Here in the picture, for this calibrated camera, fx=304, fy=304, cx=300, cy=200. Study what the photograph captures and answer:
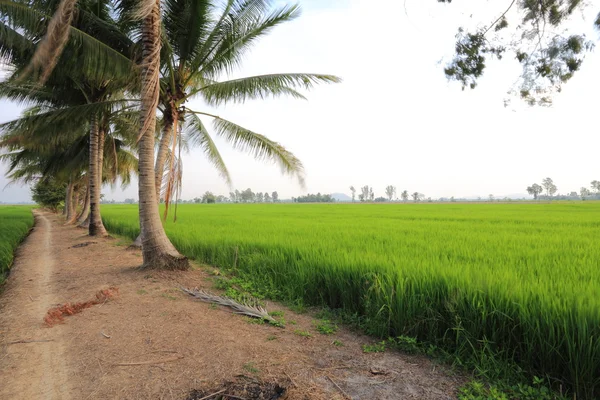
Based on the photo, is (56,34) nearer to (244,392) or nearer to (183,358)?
(183,358)

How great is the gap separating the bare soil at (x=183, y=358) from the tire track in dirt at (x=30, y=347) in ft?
0.03

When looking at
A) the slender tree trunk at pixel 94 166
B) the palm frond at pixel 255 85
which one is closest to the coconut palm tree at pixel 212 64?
the palm frond at pixel 255 85

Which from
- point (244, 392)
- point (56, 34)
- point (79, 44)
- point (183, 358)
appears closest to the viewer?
point (244, 392)

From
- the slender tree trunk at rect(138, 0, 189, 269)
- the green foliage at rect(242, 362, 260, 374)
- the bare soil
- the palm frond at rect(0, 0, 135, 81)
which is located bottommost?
the bare soil

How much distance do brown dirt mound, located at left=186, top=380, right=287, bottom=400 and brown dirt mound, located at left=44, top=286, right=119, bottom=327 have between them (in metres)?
2.40

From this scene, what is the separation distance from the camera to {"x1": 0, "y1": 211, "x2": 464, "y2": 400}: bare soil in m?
2.07

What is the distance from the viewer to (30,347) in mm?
2771

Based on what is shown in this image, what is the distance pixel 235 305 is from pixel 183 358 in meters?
1.17

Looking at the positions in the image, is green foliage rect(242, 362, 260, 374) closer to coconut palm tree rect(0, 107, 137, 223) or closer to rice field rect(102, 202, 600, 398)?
rice field rect(102, 202, 600, 398)

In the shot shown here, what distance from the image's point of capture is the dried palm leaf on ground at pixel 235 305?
11.1 feet

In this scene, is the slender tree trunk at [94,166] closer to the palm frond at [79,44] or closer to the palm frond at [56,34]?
the palm frond at [79,44]

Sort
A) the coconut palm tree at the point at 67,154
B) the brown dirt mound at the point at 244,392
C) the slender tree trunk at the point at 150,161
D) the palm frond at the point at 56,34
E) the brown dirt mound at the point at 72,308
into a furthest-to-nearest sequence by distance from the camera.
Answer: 1. the coconut palm tree at the point at 67,154
2. the slender tree trunk at the point at 150,161
3. the palm frond at the point at 56,34
4. the brown dirt mound at the point at 72,308
5. the brown dirt mound at the point at 244,392

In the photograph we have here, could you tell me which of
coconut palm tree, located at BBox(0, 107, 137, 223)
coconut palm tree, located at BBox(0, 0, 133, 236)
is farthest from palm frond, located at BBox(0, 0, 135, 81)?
coconut palm tree, located at BBox(0, 107, 137, 223)

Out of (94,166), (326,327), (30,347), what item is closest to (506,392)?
(326,327)
